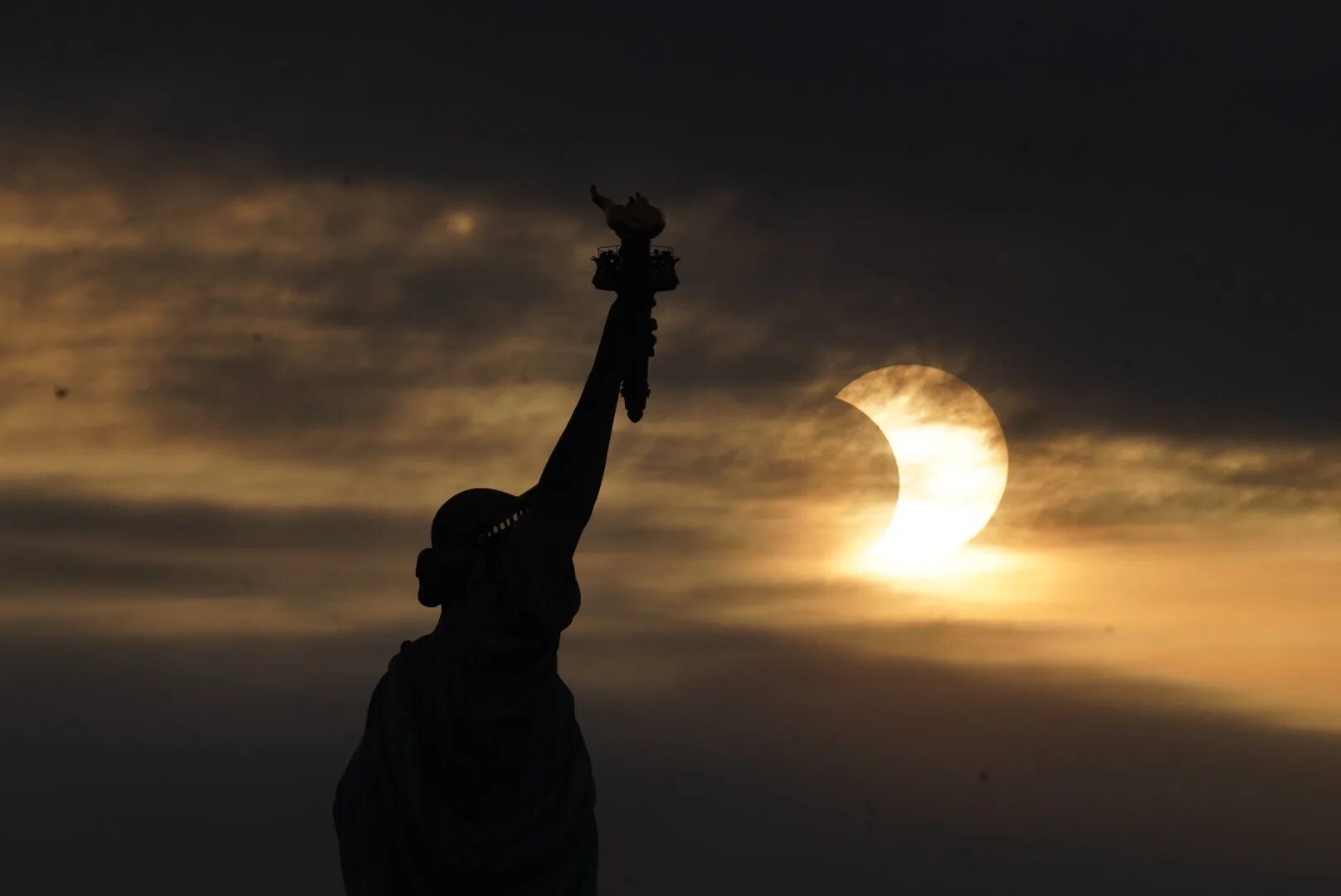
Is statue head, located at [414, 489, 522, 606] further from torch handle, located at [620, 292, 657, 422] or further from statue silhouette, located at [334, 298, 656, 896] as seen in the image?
torch handle, located at [620, 292, 657, 422]

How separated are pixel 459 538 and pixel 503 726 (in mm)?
1573

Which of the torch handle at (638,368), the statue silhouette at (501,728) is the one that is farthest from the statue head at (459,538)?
the torch handle at (638,368)

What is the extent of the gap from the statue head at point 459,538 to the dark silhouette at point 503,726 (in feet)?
0.07

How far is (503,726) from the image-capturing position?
18.4 metres

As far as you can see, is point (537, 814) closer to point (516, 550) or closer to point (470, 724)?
point (470, 724)

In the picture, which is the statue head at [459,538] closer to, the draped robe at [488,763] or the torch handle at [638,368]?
the draped robe at [488,763]

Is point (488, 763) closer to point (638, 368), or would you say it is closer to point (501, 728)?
point (501, 728)

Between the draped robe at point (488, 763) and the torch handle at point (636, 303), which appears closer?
the torch handle at point (636, 303)

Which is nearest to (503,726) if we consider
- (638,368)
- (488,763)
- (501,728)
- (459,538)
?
(501,728)

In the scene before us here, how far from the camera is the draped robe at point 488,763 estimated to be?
60.2ft

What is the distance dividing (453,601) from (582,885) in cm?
241

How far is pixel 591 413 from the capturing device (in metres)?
18.4

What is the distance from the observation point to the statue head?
61.9 ft

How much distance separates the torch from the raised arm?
9cm
